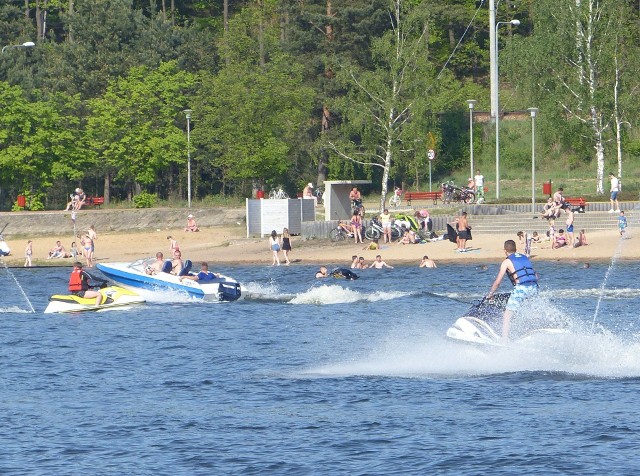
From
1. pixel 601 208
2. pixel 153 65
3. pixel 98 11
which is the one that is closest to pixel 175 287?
pixel 601 208

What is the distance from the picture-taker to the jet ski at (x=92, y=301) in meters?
34.4

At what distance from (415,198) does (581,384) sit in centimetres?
4183

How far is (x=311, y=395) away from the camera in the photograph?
21.4 m

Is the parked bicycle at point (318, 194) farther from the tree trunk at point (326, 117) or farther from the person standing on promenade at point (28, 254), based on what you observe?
the person standing on promenade at point (28, 254)

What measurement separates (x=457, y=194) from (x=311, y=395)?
38.3 meters

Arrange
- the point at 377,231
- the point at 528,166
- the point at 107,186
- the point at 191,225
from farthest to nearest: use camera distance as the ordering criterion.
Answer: the point at 528,166, the point at 107,186, the point at 191,225, the point at 377,231

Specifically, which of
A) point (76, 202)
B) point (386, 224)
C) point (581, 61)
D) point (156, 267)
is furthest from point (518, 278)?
point (76, 202)

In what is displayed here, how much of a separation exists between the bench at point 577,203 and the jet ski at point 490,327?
30.3 meters

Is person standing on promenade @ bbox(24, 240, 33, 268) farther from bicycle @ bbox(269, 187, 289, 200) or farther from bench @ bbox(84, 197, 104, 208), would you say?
bench @ bbox(84, 197, 104, 208)

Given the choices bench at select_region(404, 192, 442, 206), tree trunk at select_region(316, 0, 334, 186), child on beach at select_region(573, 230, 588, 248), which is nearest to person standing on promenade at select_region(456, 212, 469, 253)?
child on beach at select_region(573, 230, 588, 248)

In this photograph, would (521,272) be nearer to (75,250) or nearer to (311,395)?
(311,395)

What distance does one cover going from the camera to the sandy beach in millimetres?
47469

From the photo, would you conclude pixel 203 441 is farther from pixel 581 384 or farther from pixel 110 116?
pixel 110 116

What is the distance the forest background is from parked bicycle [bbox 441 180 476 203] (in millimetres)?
3837
